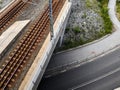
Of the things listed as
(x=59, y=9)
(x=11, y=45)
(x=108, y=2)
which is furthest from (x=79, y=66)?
(x=108, y=2)

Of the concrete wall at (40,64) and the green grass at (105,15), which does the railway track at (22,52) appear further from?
the green grass at (105,15)

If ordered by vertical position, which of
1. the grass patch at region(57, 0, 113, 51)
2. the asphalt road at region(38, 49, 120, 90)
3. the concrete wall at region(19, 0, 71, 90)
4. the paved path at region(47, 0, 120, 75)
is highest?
the concrete wall at region(19, 0, 71, 90)

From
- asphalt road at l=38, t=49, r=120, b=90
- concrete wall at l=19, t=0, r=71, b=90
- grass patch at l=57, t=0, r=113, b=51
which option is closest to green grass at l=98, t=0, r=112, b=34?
grass patch at l=57, t=0, r=113, b=51

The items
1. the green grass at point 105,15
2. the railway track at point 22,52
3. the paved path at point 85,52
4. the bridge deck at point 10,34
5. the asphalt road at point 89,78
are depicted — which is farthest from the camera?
the green grass at point 105,15

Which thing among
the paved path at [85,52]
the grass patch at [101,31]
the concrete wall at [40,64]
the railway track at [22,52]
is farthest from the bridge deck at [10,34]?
the grass patch at [101,31]

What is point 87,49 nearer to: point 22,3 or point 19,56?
point 22,3

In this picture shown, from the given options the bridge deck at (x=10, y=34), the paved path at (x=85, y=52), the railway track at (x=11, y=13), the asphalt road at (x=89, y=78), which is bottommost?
the asphalt road at (x=89, y=78)

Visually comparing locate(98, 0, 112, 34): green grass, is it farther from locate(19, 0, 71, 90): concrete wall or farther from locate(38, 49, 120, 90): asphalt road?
locate(19, 0, 71, 90): concrete wall
